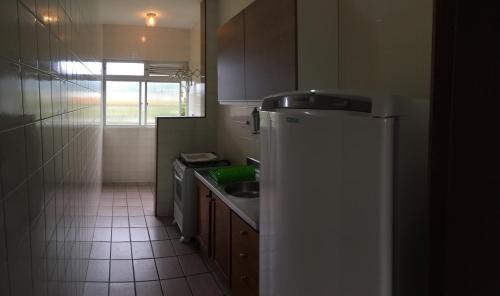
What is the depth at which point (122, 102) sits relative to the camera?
708 cm

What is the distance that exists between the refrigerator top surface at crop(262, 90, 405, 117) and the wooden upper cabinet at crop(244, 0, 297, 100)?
0.62 m

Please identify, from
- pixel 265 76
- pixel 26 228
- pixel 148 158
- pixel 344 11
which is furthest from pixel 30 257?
pixel 148 158

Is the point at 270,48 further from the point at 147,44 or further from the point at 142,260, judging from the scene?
the point at 147,44

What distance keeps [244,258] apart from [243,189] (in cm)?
87

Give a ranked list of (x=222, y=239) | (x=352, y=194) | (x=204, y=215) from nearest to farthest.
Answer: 1. (x=352, y=194)
2. (x=222, y=239)
3. (x=204, y=215)

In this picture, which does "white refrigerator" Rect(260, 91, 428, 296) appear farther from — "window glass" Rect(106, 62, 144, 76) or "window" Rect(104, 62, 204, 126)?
"window glass" Rect(106, 62, 144, 76)

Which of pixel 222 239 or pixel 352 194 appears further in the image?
pixel 222 239

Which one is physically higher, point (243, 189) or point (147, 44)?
point (147, 44)

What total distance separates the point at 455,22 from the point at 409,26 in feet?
2.67

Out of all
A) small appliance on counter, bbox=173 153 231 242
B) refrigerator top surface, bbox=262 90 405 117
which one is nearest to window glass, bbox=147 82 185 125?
small appliance on counter, bbox=173 153 231 242

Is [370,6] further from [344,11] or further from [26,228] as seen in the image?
[26,228]

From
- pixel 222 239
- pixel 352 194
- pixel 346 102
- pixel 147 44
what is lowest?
pixel 222 239

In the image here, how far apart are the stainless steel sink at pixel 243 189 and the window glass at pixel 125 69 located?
182 inches

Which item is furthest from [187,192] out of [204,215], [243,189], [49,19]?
[49,19]
